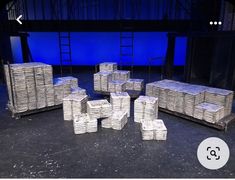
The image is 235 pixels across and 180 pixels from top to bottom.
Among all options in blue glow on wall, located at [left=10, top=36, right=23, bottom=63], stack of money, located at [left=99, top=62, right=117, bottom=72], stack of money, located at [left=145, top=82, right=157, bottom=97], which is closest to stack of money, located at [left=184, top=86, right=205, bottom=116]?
stack of money, located at [left=145, top=82, right=157, bottom=97]

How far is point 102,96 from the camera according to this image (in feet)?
42.8

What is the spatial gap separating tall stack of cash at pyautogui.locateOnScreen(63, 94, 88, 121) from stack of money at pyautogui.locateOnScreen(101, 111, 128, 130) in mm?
1316

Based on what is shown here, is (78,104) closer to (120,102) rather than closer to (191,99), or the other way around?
(120,102)

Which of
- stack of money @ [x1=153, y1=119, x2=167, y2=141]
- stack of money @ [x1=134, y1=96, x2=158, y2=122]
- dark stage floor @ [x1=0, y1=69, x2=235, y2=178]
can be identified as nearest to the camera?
dark stage floor @ [x1=0, y1=69, x2=235, y2=178]

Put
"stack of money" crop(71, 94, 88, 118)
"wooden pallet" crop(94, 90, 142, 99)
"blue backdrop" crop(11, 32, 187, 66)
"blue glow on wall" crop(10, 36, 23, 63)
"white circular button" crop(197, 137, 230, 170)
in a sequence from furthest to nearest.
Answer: "blue glow on wall" crop(10, 36, 23, 63) → "blue backdrop" crop(11, 32, 187, 66) → "wooden pallet" crop(94, 90, 142, 99) → "stack of money" crop(71, 94, 88, 118) → "white circular button" crop(197, 137, 230, 170)

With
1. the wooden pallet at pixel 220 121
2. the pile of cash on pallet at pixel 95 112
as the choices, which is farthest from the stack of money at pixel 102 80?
the wooden pallet at pixel 220 121

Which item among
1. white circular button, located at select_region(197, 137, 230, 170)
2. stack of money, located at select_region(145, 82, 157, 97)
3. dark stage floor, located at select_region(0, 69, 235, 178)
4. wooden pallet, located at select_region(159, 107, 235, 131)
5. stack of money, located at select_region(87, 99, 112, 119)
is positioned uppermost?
stack of money, located at select_region(145, 82, 157, 97)

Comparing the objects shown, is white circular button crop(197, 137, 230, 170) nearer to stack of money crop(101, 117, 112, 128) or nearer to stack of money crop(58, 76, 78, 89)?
stack of money crop(101, 117, 112, 128)

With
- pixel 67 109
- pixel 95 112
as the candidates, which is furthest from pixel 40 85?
pixel 95 112

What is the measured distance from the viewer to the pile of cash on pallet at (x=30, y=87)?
9.80 meters

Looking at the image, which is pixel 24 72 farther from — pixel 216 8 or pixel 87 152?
pixel 216 8

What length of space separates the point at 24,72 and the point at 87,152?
482 centimetres

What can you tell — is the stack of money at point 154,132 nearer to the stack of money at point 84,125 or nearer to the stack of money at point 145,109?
the stack of money at point 145,109

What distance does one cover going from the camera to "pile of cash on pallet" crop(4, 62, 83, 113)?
9.80 meters
